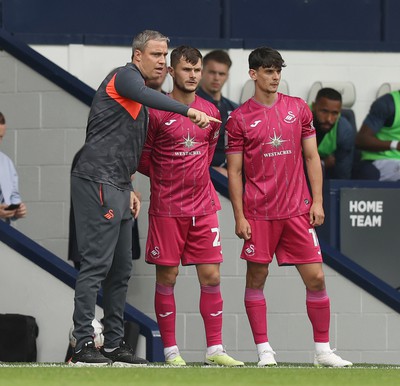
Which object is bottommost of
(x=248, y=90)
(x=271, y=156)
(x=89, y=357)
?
(x=89, y=357)

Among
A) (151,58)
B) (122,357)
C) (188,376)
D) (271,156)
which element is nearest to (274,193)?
(271,156)

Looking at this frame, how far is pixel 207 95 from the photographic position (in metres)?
12.0

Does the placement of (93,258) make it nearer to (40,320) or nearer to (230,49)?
(40,320)

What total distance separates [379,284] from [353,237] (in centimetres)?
74

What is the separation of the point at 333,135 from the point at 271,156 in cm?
312

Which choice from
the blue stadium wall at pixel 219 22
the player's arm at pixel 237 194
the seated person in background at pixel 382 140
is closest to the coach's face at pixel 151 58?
the player's arm at pixel 237 194

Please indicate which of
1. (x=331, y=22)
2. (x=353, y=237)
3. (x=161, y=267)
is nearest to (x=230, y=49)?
(x=331, y=22)

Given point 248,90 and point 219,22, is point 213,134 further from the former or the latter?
point 219,22

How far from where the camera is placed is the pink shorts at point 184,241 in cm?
941

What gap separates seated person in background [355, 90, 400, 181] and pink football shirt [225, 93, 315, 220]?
3.15 metres

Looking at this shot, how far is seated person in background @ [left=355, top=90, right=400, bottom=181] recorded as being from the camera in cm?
1264

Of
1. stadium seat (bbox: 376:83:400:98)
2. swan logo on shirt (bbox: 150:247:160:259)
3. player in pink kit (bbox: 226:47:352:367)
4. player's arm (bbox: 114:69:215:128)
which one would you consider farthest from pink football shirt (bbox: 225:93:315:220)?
stadium seat (bbox: 376:83:400:98)

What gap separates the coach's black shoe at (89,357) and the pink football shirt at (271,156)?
1.35 m

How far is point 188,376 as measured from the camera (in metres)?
8.15
